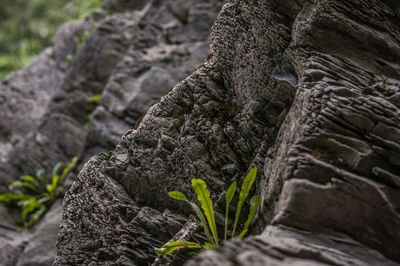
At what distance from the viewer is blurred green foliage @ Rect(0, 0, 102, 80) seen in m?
11.4

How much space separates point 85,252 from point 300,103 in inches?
100

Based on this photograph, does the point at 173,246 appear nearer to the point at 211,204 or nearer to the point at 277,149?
→ the point at 211,204

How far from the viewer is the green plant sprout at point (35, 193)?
20.5 feet

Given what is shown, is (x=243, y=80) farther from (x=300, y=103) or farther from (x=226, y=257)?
(x=226, y=257)

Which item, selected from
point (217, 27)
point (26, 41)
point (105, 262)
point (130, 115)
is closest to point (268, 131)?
point (217, 27)

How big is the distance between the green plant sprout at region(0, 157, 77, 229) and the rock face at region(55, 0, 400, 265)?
349 centimetres

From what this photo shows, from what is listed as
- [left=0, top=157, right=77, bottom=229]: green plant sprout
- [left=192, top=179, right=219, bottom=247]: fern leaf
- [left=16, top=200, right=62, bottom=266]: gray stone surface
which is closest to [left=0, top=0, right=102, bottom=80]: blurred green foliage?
[left=0, top=157, right=77, bottom=229]: green plant sprout

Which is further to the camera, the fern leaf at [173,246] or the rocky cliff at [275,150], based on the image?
the fern leaf at [173,246]

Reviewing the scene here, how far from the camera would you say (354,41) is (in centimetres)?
276

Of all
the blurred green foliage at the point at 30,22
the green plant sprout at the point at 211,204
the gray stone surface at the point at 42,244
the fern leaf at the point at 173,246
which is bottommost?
the gray stone surface at the point at 42,244

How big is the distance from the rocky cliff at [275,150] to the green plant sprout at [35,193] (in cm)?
347

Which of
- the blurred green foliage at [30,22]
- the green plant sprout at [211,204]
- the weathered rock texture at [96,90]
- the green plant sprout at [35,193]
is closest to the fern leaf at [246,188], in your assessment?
the green plant sprout at [211,204]

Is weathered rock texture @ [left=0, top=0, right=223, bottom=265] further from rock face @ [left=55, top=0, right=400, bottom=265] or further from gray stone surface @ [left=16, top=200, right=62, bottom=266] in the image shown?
rock face @ [left=55, top=0, right=400, bottom=265]

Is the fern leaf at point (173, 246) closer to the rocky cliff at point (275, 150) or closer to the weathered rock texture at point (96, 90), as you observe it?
the rocky cliff at point (275, 150)
